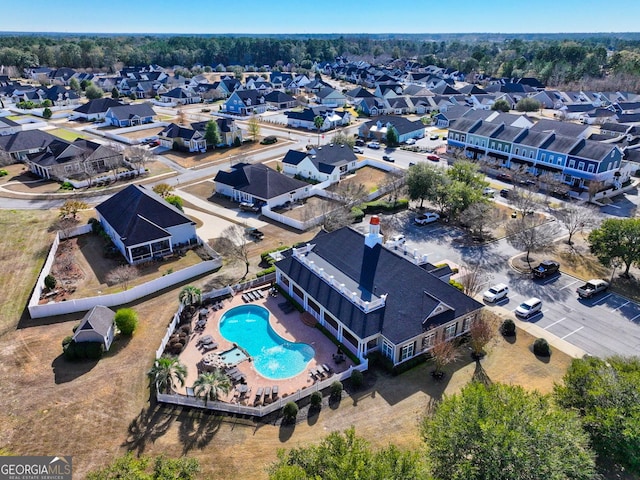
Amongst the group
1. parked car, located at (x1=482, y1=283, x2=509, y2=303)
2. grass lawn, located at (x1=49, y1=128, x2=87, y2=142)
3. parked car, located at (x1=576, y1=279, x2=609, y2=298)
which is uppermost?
parked car, located at (x1=576, y1=279, x2=609, y2=298)

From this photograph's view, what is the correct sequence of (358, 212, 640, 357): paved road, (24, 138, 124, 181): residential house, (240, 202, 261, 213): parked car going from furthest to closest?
(24, 138, 124, 181): residential house
(240, 202, 261, 213): parked car
(358, 212, 640, 357): paved road

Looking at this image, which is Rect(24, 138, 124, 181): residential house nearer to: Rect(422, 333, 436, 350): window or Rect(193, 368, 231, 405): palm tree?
Rect(193, 368, 231, 405): palm tree

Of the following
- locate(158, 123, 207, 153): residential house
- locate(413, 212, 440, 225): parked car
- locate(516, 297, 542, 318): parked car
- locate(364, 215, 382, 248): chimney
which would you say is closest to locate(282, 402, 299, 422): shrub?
locate(364, 215, 382, 248): chimney

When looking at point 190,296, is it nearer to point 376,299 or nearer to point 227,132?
point 376,299

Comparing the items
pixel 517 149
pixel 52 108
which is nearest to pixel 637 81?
pixel 517 149

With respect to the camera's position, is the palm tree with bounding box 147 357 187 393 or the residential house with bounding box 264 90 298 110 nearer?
the palm tree with bounding box 147 357 187 393

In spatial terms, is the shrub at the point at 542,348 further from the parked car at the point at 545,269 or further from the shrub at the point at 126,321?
the shrub at the point at 126,321

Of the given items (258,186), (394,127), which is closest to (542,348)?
(258,186)

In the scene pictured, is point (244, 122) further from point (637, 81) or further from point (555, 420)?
point (637, 81)
